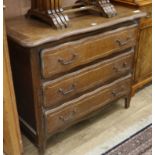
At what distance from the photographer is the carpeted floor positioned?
5.83ft

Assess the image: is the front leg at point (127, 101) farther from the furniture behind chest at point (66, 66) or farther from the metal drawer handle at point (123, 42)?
the metal drawer handle at point (123, 42)

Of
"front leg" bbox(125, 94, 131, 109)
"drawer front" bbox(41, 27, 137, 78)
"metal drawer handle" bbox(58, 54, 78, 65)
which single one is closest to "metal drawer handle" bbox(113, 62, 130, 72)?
"drawer front" bbox(41, 27, 137, 78)

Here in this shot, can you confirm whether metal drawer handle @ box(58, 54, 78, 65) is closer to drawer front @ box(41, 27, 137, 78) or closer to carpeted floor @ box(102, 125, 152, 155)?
drawer front @ box(41, 27, 137, 78)

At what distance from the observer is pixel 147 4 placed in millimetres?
1975

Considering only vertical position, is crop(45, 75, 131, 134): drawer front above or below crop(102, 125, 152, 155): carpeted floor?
above

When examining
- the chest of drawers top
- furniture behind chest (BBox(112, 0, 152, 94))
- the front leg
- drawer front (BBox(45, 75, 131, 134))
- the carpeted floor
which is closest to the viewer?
the chest of drawers top

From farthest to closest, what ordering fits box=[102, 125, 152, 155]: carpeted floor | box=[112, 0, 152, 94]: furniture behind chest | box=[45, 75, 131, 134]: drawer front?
box=[112, 0, 152, 94]: furniture behind chest
box=[102, 125, 152, 155]: carpeted floor
box=[45, 75, 131, 134]: drawer front

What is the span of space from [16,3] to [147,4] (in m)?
0.97

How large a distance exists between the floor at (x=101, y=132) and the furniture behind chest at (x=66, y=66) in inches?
6.7

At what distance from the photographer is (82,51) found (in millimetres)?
1576

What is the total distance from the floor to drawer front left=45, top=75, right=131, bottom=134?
0.62 feet

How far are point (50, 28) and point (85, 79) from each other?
0.41 metres

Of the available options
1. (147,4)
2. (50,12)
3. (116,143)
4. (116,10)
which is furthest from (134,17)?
(116,143)

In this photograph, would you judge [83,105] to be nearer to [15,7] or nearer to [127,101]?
[127,101]
